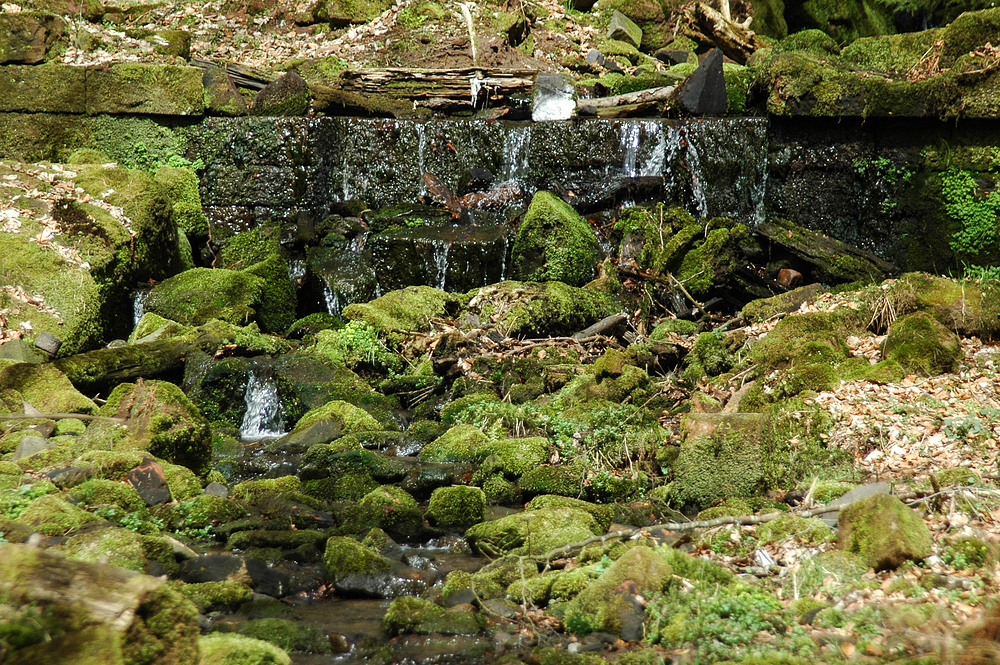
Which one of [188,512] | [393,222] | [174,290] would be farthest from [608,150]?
[188,512]

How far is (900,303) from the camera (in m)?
6.98

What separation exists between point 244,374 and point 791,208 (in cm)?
863

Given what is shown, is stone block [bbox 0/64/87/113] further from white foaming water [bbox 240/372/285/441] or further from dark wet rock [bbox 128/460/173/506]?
dark wet rock [bbox 128/460/173/506]

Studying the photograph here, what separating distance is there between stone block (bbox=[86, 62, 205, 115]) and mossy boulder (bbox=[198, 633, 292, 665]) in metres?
11.1

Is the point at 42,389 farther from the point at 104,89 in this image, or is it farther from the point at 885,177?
→ the point at 885,177

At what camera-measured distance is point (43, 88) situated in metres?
11.6

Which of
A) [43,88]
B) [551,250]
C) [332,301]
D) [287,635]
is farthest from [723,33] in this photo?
[287,635]

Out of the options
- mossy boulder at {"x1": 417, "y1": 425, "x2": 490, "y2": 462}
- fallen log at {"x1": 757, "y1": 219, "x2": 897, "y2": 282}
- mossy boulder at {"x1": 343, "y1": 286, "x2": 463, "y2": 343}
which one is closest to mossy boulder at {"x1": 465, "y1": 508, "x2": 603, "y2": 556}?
mossy boulder at {"x1": 417, "y1": 425, "x2": 490, "y2": 462}

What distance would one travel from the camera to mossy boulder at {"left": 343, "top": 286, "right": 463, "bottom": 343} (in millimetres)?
9227

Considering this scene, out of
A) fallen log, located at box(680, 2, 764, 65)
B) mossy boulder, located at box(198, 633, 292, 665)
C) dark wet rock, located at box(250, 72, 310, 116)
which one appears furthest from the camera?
fallen log, located at box(680, 2, 764, 65)

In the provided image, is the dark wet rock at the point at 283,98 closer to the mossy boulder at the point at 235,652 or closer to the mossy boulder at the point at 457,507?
the mossy boulder at the point at 457,507

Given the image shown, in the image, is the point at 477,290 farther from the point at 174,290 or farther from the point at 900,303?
the point at 900,303

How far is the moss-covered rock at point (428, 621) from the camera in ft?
12.2

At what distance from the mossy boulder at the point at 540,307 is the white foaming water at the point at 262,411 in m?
2.73
